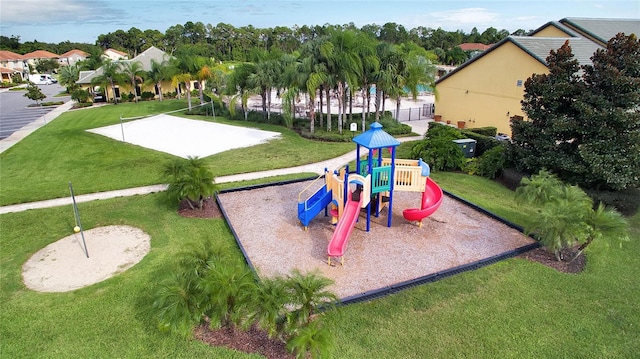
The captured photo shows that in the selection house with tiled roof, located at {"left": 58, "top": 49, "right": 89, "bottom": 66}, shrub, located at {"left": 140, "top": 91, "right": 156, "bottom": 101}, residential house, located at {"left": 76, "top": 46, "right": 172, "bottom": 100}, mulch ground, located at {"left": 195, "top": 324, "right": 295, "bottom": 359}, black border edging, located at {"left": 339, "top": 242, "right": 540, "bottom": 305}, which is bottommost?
mulch ground, located at {"left": 195, "top": 324, "right": 295, "bottom": 359}

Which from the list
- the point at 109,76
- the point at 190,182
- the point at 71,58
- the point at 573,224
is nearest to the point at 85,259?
the point at 190,182

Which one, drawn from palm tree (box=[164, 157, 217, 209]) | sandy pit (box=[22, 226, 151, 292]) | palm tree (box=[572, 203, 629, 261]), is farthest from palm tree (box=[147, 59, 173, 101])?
palm tree (box=[572, 203, 629, 261])

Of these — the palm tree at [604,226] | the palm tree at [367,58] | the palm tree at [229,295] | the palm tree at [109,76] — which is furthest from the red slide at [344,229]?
the palm tree at [109,76]

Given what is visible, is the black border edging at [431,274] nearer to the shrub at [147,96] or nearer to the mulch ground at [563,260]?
the mulch ground at [563,260]

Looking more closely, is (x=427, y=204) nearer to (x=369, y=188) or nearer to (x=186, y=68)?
(x=369, y=188)

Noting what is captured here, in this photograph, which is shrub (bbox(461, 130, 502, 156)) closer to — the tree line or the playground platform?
the playground platform

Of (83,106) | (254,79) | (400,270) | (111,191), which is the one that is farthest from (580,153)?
(83,106)

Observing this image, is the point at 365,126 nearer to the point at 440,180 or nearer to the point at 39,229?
the point at 440,180
